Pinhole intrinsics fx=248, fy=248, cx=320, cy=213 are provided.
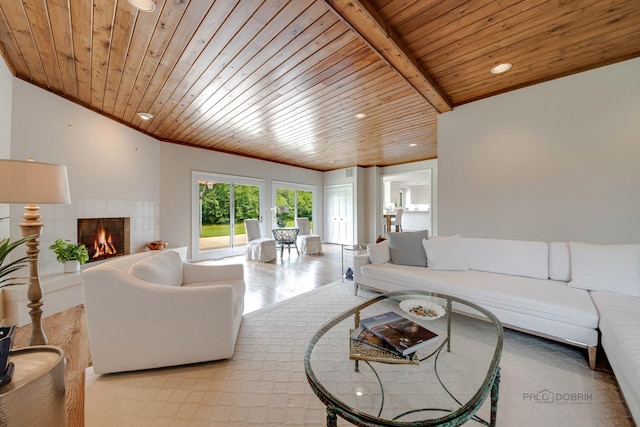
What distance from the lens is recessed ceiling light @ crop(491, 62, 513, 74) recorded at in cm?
244

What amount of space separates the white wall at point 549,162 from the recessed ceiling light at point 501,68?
674 millimetres

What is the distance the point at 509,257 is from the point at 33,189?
12.7ft

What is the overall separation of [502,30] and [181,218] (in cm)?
565

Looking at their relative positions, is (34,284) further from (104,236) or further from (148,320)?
(104,236)

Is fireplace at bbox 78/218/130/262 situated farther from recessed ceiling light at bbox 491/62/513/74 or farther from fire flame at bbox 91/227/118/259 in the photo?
recessed ceiling light at bbox 491/62/513/74

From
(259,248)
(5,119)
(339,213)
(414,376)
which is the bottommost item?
(414,376)

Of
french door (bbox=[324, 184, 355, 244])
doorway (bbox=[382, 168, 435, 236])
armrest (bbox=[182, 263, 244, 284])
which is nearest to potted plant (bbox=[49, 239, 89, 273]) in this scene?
armrest (bbox=[182, 263, 244, 284])

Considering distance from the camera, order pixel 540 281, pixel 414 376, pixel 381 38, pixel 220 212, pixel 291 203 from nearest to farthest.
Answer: pixel 414 376
pixel 381 38
pixel 540 281
pixel 220 212
pixel 291 203

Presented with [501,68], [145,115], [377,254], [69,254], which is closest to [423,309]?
[377,254]

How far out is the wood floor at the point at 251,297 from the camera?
5.34ft

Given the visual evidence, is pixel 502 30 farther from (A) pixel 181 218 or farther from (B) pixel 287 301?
(A) pixel 181 218

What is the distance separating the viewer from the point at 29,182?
150 cm

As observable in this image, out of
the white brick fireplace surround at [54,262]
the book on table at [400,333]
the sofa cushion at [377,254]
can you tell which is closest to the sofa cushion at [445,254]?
the sofa cushion at [377,254]

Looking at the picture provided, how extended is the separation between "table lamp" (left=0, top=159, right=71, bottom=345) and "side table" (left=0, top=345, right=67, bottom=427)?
0.92 m
